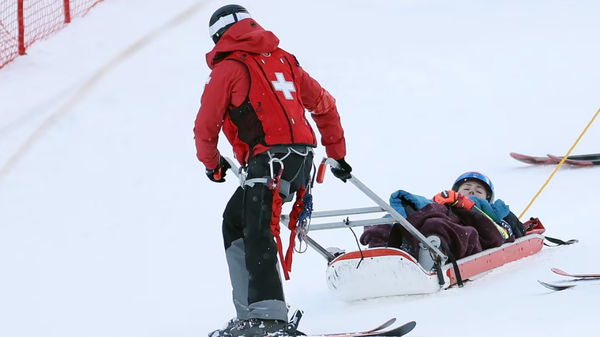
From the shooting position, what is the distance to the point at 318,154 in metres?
11.1

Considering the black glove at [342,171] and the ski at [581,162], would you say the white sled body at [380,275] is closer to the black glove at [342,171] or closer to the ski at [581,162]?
the black glove at [342,171]

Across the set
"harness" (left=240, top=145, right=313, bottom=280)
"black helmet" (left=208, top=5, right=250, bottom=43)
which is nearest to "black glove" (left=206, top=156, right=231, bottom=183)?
"harness" (left=240, top=145, right=313, bottom=280)

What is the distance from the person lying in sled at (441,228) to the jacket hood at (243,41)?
5.78ft

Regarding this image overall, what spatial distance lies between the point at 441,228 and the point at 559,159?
5.46m

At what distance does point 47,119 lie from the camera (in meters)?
11.4

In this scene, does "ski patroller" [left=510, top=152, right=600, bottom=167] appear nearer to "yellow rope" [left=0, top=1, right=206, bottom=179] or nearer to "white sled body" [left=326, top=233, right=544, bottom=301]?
"yellow rope" [left=0, top=1, right=206, bottom=179]

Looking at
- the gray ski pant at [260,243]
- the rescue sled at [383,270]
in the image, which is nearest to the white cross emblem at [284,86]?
the gray ski pant at [260,243]

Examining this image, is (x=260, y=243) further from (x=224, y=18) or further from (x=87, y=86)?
(x=87, y=86)

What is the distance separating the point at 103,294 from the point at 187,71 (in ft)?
23.3

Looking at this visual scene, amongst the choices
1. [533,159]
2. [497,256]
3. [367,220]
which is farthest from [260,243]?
[533,159]

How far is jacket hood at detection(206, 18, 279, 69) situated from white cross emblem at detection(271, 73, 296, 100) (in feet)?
0.43

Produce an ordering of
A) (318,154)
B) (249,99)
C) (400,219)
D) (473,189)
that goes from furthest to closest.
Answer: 1. (318,154)
2. (473,189)
3. (400,219)
4. (249,99)

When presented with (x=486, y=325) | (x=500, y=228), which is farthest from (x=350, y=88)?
(x=486, y=325)

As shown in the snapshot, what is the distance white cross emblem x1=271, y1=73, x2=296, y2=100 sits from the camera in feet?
14.5
